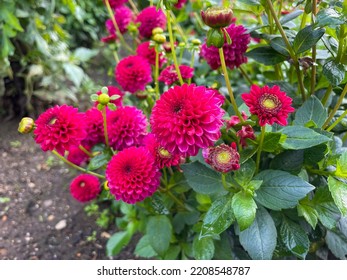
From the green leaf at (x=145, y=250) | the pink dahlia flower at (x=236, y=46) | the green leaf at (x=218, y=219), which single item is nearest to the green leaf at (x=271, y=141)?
the green leaf at (x=218, y=219)

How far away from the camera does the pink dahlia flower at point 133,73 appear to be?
0.99 meters

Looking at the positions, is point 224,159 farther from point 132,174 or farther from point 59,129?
point 59,129

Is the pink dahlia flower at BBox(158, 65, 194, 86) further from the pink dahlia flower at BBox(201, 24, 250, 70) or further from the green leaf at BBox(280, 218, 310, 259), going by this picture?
the green leaf at BBox(280, 218, 310, 259)

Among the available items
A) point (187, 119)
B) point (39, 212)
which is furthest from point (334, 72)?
point (39, 212)

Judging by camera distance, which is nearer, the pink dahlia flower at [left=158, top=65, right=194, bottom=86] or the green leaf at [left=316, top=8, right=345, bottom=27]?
the green leaf at [left=316, top=8, right=345, bottom=27]

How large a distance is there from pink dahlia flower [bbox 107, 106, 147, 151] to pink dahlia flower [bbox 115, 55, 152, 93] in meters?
0.17

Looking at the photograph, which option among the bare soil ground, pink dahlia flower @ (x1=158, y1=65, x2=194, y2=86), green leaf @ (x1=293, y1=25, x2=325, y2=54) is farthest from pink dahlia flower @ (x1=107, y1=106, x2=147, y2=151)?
the bare soil ground

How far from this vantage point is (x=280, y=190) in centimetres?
71

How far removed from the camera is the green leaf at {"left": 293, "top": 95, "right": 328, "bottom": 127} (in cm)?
77

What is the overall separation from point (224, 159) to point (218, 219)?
0.11m

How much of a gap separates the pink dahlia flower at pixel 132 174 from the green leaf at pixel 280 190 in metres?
0.21

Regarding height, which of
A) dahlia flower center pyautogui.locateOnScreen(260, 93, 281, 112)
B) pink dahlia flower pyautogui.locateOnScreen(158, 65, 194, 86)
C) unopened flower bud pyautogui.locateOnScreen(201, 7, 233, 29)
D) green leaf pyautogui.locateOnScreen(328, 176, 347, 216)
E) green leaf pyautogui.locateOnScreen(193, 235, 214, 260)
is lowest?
green leaf pyautogui.locateOnScreen(193, 235, 214, 260)
